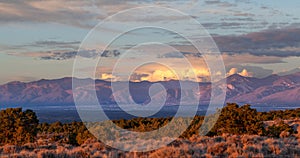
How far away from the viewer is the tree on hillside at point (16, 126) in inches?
1628

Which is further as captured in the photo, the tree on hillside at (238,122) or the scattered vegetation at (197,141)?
the tree on hillside at (238,122)

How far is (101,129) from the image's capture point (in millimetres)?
32656

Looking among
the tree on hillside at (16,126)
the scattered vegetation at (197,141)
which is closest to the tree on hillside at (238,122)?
the scattered vegetation at (197,141)

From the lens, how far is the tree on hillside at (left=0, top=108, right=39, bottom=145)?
41.3m

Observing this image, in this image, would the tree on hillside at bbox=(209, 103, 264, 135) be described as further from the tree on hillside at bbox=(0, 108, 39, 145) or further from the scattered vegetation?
the tree on hillside at bbox=(0, 108, 39, 145)

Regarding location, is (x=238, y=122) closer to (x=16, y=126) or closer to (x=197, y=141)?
(x=197, y=141)

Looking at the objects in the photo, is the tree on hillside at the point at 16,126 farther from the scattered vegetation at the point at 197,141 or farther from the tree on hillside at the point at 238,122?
the tree on hillside at the point at 238,122

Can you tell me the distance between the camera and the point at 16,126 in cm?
4209

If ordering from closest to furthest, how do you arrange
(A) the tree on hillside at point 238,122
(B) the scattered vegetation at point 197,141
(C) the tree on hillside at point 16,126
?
(B) the scattered vegetation at point 197,141
(A) the tree on hillside at point 238,122
(C) the tree on hillside at point 16,126

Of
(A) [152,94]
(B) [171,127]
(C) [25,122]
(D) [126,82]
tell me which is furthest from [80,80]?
(C) [25,122]

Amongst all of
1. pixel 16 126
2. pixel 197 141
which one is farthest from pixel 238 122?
pixel 16 126

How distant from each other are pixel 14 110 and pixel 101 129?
1465 centimetres

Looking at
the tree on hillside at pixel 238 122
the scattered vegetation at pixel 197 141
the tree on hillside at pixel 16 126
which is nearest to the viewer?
the scattered vegetation at pixel 197 141

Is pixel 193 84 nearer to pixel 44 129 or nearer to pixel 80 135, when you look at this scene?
pixel 80 135
